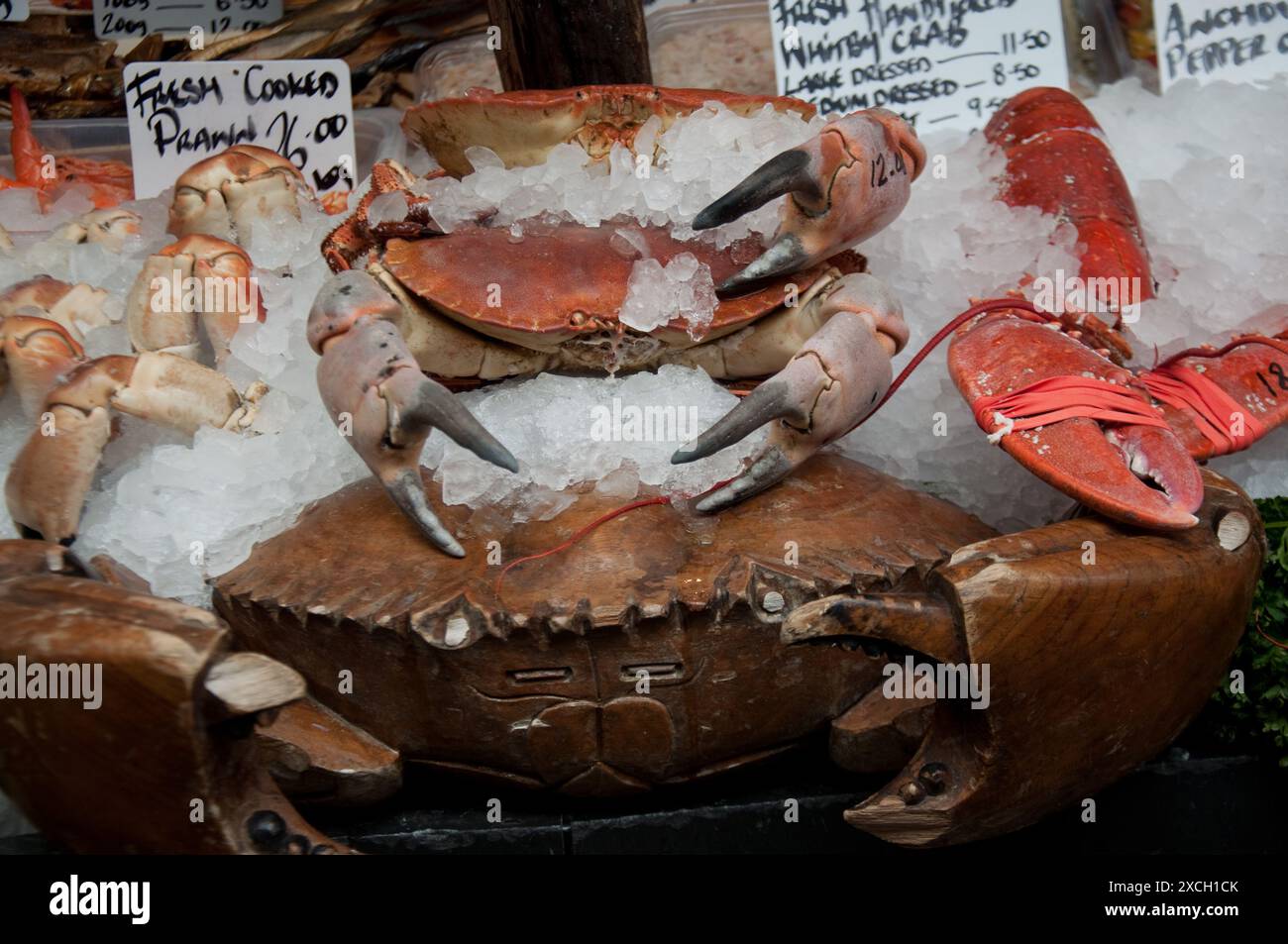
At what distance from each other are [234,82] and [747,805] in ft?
5.67

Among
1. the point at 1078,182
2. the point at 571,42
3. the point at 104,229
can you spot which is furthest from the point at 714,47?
the point at 104,229

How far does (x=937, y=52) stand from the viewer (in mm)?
2541

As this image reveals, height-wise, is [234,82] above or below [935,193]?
above

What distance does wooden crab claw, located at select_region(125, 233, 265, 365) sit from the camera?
6.40 ft

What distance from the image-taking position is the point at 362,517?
5.16 feet

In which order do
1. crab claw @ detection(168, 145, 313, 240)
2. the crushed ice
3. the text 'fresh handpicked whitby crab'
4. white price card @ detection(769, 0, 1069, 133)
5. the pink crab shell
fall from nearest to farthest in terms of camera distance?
1. the text 'fresh handpicked whitby crab'
2. the crushed ice
3. the pink crab shell
4. crab claw @ detection(168, 145, 313, 240)
5. white price card @ detection(769, 0, 1069, 133)

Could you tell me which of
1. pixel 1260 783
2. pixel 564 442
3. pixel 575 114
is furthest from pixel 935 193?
pixel 1260 783

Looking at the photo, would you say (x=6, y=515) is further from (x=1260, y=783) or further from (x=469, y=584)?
(x=1260, y=783)

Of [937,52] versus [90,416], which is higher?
[937,52]

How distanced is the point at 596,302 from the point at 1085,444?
2.03 feet

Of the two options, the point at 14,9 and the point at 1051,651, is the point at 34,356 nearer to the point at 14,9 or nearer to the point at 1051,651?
the point at 14,9

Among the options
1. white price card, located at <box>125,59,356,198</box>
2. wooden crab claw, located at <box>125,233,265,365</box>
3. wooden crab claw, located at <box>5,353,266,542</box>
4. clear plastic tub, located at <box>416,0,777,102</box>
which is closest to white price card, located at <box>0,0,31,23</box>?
white price card, located at <box>125,59,356,198</box>

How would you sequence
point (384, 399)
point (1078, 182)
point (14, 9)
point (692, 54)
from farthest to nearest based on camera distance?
point (692, 54)
point (14, 9)
point (1078, 182)
point (384, 399)

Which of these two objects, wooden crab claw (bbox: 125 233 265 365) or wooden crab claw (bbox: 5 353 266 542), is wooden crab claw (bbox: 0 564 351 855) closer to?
wooden crab claw (bbox: 5 353 266 542)
